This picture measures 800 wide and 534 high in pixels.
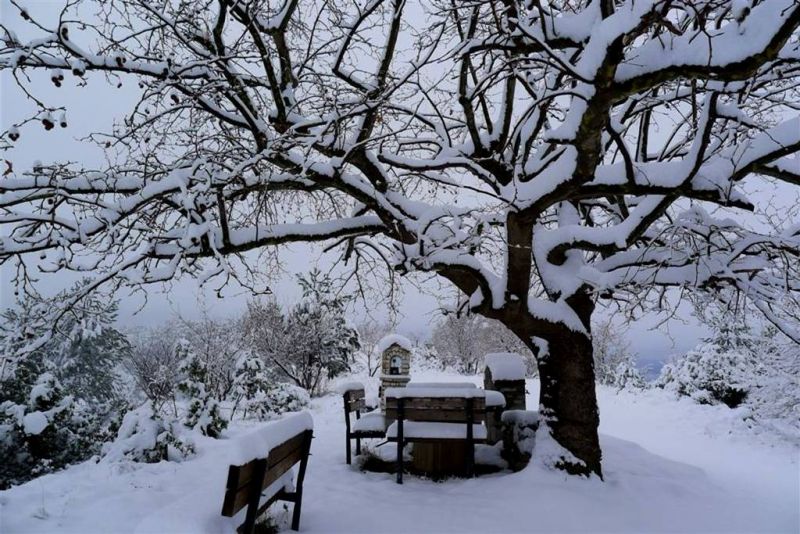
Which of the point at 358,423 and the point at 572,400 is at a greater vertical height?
the point at 572,400

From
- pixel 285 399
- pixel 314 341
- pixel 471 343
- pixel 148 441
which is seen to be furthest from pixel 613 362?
pixel 148 441

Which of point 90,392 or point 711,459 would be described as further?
point 90,392

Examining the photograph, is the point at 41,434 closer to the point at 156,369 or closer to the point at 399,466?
the point at 399,466

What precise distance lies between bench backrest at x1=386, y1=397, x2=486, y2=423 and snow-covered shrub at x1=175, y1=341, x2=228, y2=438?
460 cm

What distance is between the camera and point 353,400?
24.4 ft

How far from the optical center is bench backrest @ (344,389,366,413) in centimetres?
710

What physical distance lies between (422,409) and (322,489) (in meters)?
1.56

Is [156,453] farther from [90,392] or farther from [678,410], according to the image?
[678,410]

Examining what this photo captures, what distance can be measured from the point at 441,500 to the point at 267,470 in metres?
2.48

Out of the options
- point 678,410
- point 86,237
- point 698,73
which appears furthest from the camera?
point 678,410

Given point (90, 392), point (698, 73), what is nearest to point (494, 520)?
point (698, 73)

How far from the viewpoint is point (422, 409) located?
238 inches

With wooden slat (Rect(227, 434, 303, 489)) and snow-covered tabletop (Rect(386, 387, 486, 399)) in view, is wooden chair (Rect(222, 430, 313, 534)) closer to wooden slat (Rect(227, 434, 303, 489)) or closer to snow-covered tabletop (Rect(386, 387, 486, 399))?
wooden slat (Rect(227, 434, 303, 489))

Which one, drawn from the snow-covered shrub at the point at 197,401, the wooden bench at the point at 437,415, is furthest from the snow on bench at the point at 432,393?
the snow-covered shrub at the point at 197,401
